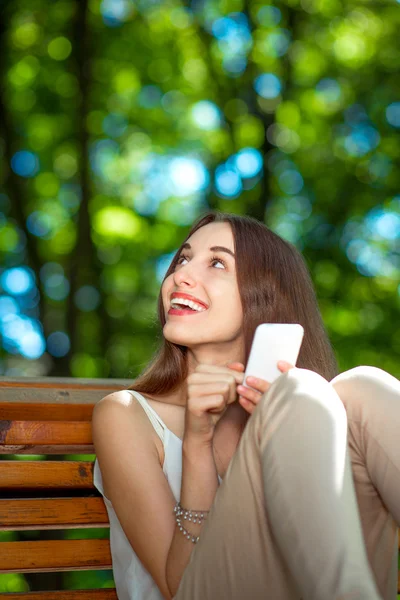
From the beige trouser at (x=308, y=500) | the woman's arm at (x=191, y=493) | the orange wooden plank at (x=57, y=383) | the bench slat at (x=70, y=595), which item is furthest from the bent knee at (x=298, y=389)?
the orange wooden plank at (x=57, y=383)

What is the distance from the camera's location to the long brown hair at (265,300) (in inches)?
95.7

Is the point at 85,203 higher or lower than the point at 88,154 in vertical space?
lower

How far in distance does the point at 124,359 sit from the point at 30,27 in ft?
12.9

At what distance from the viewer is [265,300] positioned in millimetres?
2449

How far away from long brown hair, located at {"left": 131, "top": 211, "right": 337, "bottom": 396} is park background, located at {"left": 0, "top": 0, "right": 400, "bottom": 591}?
5.95 meters

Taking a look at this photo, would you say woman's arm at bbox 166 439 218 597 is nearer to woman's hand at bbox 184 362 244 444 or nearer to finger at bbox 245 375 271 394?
woman's hand at bbox 184 362 244 444

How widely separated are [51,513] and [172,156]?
7488 millimetres

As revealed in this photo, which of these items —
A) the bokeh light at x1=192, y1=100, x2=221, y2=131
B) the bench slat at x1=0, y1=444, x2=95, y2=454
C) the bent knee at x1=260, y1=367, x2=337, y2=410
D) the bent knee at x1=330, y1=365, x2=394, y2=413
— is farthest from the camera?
the bokeh light at x1=192, y1=100, x2=221, y2=131

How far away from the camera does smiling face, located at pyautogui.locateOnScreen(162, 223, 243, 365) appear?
91.5 inches

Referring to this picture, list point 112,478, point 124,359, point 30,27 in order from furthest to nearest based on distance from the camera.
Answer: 1. point 124,359
2. point 30,27
3. point 112,478

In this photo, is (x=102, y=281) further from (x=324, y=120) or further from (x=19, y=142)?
(x=324, y=120)

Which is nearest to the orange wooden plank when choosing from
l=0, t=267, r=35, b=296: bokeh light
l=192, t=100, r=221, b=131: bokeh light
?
l=0, t=267, r=35, b=296: bokeh light

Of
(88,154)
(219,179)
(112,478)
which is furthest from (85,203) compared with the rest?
(112,478)

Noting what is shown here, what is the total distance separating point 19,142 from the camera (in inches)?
343
